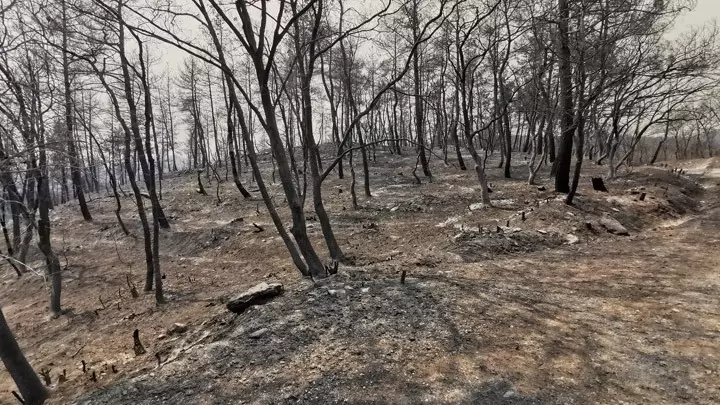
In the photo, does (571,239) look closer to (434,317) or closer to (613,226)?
(613,226)

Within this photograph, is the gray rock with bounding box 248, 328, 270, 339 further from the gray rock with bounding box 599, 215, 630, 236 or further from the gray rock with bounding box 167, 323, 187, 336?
the gray rock with bounding box 599, 215, 630, 236

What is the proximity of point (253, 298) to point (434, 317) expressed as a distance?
287 centimetres

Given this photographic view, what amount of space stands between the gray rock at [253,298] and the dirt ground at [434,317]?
26cm

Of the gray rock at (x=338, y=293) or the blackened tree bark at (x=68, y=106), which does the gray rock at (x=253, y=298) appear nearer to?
the gray rock at (x=338, y=293)

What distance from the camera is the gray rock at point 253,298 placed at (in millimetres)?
6395

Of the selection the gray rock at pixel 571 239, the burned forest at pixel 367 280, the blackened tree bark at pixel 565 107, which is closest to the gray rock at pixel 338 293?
the burned forest at pixel 367 280

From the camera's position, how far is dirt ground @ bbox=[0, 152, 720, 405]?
14.1 feet

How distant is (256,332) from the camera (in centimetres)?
550

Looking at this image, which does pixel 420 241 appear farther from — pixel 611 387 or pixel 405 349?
pixel 611 387

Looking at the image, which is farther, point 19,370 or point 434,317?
point 434,317

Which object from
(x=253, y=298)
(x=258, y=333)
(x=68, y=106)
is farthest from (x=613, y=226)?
(x=68, y=106)

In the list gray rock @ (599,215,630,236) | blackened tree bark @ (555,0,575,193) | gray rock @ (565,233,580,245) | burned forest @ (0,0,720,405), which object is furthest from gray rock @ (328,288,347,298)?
blackened tree bark @ (555,0,575,193)

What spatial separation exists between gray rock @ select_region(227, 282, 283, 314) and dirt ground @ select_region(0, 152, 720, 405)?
0.86ft

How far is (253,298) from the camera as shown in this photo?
643 cm
